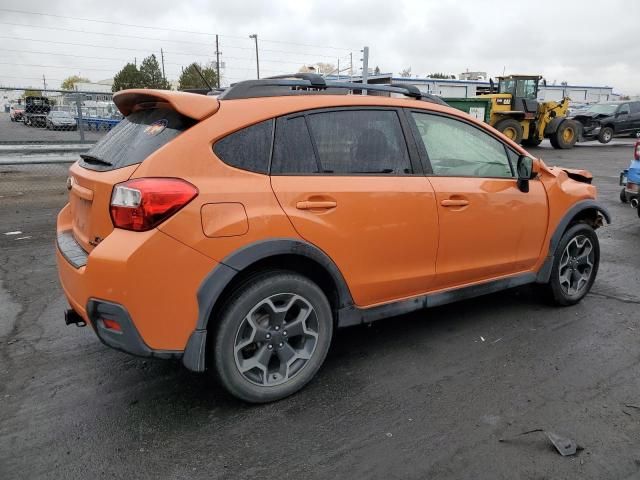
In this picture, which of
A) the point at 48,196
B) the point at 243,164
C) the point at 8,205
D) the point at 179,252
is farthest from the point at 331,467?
the point at 48,196

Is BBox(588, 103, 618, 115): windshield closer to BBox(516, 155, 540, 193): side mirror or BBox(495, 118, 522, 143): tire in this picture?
BBox(495, 118, 522, 143): tire

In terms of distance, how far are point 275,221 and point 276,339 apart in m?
0.67

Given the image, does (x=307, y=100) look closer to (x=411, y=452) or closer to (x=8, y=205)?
(x=411, y=452)

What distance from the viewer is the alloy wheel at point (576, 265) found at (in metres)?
4.23

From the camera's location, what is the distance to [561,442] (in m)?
2.53

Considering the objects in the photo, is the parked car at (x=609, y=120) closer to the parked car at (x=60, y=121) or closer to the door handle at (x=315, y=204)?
the parked car at (x=60, y=121)

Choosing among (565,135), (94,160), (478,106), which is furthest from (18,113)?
(565,135)

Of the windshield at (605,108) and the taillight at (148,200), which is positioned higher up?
the windshield at (605,108)

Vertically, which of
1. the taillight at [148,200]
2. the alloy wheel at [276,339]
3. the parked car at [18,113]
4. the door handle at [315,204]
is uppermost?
the parked car at [18,113]

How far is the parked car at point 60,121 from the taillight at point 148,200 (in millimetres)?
10117

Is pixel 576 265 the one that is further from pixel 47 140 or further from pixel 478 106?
pixel 478 106

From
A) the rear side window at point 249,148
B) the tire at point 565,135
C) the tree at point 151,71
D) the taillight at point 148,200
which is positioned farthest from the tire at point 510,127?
the tree at point 151,71

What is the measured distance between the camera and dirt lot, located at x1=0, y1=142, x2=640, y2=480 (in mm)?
2387

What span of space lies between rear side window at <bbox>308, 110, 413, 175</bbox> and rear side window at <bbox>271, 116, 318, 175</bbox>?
60mm
